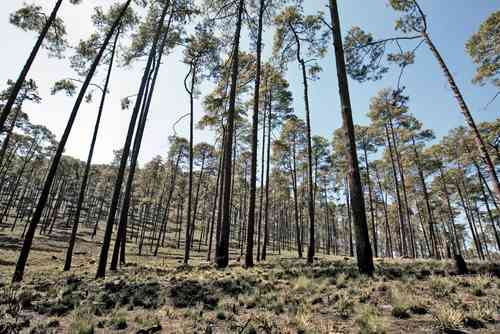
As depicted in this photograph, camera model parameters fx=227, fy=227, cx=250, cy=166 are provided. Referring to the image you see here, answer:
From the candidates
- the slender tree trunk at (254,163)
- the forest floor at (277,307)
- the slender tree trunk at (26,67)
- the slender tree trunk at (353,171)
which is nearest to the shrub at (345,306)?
the forest floor at (277,307)

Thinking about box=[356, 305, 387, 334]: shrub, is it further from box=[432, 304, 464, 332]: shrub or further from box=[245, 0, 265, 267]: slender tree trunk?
box=[245, 0, 265, 267]: slender tree trunk

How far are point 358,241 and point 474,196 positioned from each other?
33584 mm

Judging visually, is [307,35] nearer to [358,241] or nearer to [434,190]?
[358,241]

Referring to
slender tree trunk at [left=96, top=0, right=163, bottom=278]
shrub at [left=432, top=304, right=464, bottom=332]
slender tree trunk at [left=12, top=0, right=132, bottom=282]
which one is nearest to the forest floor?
shrub at [left=432, top=304, right=464, bottom=332]

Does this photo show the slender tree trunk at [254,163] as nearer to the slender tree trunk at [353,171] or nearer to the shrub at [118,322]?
the slender tree trunk at [353,171]

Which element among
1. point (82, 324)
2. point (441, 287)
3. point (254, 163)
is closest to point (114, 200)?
point (254, 163)

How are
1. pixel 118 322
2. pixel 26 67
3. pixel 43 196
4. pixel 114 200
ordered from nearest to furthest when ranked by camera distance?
pixel 118 322
pixel 114 200
pixel 43 196
pixel 26 67

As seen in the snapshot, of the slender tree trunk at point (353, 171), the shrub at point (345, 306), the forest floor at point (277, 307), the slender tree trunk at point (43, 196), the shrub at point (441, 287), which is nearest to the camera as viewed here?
the forest floor at point (277, 307)

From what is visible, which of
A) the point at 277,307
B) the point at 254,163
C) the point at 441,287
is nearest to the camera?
the point at 277,307

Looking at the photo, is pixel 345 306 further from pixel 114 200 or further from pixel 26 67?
pixel 26 67

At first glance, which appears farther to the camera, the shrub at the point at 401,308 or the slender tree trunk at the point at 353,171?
the slender tree trunk at the point at 353,171

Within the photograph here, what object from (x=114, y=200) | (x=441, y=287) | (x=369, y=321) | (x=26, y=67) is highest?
(x=26, y=67)

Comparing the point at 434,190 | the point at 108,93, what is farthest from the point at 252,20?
the point at 434,190

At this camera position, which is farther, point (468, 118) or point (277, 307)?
point (468, 118)
